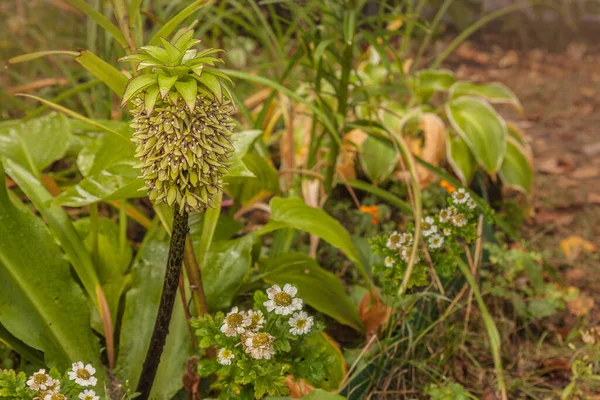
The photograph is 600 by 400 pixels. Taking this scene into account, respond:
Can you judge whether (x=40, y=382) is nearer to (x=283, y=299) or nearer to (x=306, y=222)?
(x=283, y=299)

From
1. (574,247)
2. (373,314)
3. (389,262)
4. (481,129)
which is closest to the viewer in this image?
(389,262)

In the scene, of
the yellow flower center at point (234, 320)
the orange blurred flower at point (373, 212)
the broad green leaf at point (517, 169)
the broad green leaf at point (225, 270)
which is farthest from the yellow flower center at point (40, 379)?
the broad green leaf at point (517, 169)

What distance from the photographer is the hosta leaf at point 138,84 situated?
829 millimetres

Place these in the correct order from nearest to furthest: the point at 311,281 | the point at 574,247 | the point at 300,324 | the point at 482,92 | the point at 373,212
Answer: the point at 300,324 < the point at 311,281 < the point at 373,212 < the point at 574,247 < the point at 482,92

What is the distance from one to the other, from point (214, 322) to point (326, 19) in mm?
985

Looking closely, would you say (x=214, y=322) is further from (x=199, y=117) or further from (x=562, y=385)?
(x=562, y=385)

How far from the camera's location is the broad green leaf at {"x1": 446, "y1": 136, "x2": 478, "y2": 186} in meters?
2.27

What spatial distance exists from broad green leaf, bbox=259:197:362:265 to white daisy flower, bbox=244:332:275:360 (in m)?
0.36

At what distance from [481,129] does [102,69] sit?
63.3 inches

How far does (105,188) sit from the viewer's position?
1221 millimetres

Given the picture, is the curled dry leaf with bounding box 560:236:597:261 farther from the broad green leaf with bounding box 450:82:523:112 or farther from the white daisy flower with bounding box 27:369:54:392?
the white daisy flower with bounding box 27:369:54:392

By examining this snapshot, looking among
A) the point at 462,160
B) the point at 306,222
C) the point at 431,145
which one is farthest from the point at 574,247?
the point at 306,222

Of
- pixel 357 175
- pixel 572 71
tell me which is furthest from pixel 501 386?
pixel 572 71

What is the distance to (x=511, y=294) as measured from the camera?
6.10ft
